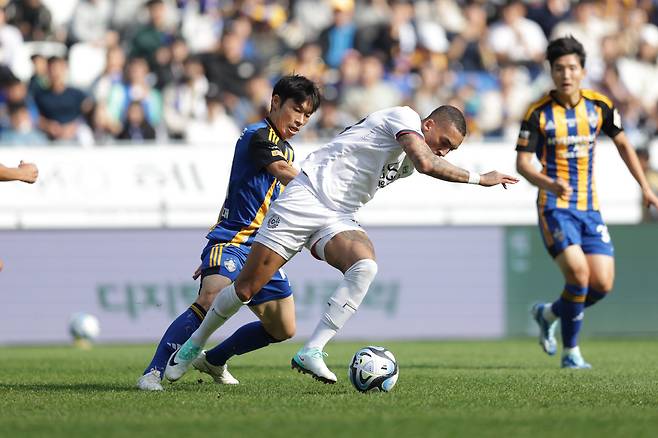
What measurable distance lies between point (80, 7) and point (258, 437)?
629 inches

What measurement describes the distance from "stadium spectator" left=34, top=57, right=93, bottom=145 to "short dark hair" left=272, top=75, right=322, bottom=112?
10326 mm

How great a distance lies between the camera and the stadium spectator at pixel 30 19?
2023 cm

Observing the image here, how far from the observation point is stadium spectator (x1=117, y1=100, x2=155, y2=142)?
18.2 m

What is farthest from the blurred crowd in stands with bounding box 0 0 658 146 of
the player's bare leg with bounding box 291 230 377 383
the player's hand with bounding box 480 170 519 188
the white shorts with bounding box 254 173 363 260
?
the player's hand with bounding box 480 170 519 188

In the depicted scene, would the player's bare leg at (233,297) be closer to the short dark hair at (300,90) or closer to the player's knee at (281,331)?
the player's knee at (281,331)

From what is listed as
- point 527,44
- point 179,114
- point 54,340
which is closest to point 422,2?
point 527,44

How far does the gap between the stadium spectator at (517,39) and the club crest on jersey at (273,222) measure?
14.0m

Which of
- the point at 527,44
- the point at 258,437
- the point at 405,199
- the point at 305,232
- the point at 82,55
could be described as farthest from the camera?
the point at 527,44

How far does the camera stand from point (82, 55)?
19875 mm

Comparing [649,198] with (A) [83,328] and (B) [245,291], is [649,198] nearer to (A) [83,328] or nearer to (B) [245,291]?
(B) [245,291]

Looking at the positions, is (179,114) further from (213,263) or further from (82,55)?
(213,263)

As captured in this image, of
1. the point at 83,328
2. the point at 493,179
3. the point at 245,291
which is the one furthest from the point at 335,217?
the point at 83,328

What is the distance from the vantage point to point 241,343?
356 inches

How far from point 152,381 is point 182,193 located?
9320 millimetres
